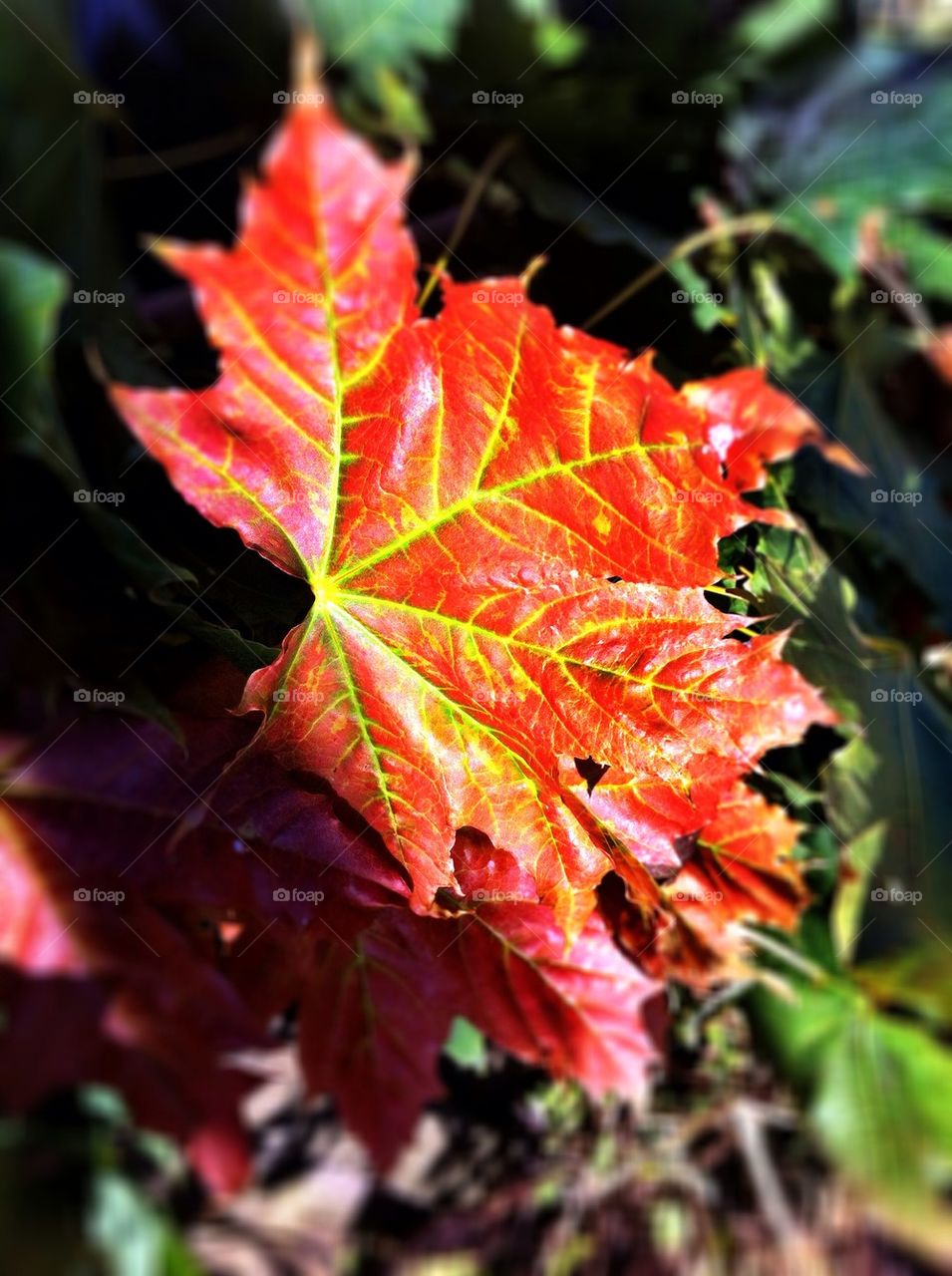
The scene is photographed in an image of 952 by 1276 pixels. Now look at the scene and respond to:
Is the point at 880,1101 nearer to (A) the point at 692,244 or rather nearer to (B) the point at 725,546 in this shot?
(B) the point at 725,546

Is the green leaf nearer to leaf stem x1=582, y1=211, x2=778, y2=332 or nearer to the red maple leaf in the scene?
the red maple leaf

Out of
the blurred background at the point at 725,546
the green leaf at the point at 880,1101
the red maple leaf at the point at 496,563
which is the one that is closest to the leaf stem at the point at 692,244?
the blurred background at the point at 725,546

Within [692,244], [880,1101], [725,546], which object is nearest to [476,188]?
[692,244]

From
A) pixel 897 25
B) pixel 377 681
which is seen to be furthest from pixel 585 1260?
pixel 897 25

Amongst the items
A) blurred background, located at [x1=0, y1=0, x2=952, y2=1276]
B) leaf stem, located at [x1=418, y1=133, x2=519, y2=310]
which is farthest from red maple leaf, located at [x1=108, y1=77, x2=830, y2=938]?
leaf stem, located at [x1=418, y1=133, x2=519, y2=310]

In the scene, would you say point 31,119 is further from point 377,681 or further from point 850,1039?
point 850,1039
